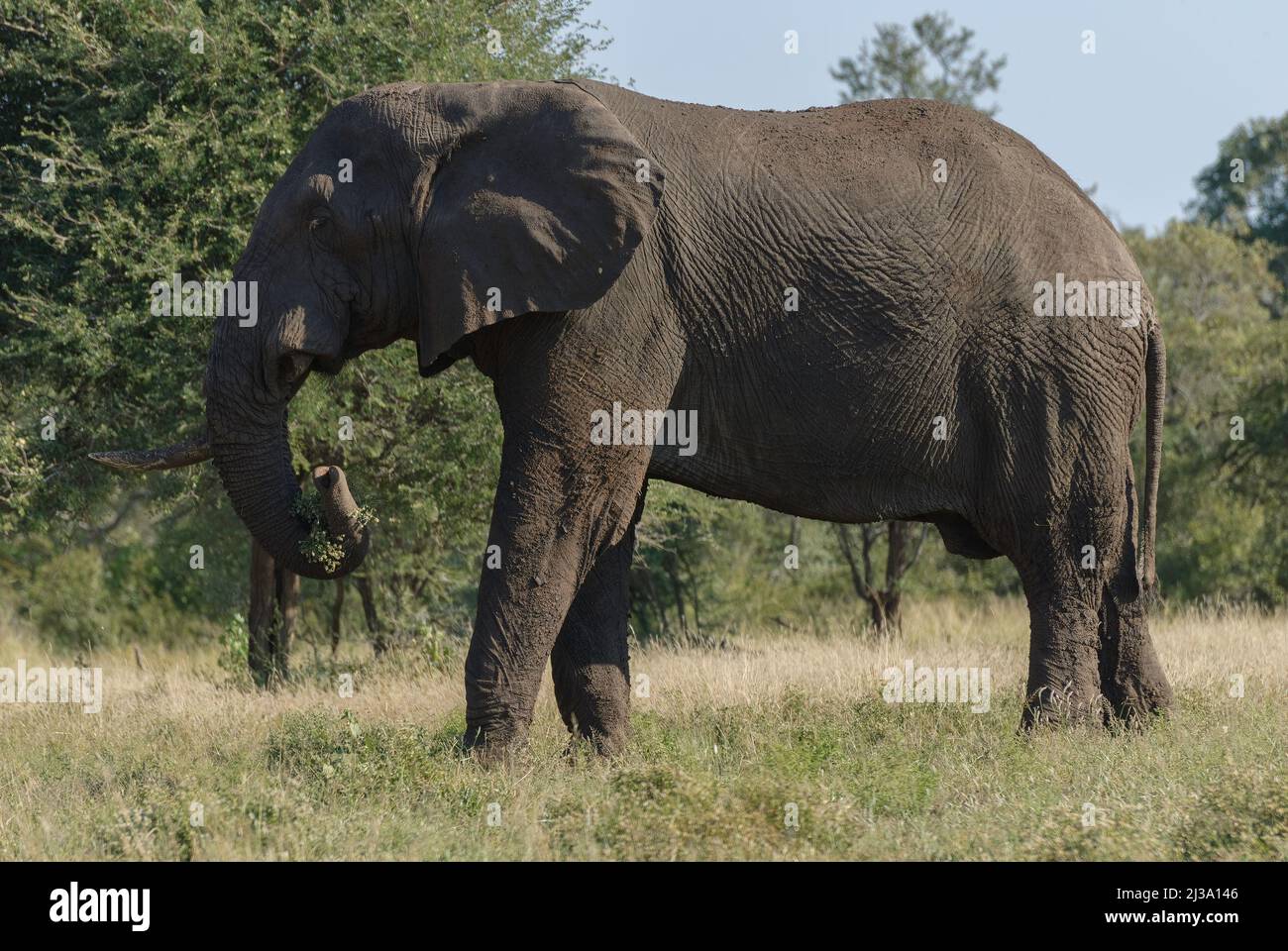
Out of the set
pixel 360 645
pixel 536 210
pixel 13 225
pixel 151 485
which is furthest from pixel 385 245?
pixel 360 645

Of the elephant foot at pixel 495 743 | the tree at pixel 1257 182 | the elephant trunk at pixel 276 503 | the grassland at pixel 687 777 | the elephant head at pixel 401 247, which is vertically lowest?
the grassland at pixel 687 777

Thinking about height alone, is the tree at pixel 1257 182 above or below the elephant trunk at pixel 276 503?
above

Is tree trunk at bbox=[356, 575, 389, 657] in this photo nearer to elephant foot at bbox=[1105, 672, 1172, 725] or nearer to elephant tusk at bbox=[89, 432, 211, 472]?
elephant tusk at bbox=[89, 432, 211, 472]

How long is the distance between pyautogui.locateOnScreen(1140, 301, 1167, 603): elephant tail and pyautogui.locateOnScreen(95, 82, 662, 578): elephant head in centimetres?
349

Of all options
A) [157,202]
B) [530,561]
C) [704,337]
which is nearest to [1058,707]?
[704,337]

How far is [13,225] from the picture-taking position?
1403 centimetres

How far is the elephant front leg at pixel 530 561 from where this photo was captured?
909cm

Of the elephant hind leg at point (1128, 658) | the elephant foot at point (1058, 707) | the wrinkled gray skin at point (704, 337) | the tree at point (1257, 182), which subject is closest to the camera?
the wrinkled gray skin at point (704, 337)

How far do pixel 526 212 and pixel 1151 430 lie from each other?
4.47m

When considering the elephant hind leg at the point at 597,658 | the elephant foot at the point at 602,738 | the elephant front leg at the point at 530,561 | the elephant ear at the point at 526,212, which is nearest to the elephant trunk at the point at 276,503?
the elephant front leg at the point at 530,561

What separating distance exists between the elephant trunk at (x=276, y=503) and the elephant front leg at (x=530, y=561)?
840 millimetres

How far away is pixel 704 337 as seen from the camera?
9.53 m

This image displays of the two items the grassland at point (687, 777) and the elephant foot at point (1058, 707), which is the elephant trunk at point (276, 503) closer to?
the grassland at point (687, 777)

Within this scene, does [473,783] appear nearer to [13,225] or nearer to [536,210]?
[536,210]
